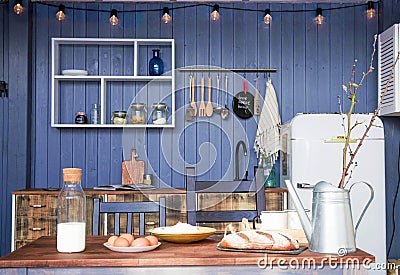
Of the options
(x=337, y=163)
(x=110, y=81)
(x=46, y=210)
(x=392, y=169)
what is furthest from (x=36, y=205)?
(x=392, y=169)

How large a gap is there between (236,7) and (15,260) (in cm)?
366

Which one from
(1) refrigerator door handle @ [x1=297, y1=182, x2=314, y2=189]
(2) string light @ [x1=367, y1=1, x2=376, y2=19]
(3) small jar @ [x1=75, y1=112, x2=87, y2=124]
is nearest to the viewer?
(1) refrigerator door handle @ [x1=297, y1=182, x2=314, y2=189]

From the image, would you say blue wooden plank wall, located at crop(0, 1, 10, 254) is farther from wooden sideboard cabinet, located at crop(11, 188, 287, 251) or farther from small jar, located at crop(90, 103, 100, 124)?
small jar, located at crop(90, 103, 100, 124)

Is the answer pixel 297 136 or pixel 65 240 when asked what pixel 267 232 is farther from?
pixel 297 136

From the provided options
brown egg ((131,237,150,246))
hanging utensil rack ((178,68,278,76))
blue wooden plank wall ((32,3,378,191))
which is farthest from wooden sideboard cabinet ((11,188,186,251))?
brown egg ((131,237,150,246))

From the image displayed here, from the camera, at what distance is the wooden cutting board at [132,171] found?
4961mm

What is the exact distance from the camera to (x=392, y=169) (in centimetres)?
504

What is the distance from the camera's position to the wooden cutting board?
16.3 ft

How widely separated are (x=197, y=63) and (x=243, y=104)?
500 mm

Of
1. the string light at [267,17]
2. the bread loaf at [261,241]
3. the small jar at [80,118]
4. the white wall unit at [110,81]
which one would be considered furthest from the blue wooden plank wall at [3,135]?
the bread loaf at [261,241]

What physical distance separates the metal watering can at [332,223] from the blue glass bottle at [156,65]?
10.1ft

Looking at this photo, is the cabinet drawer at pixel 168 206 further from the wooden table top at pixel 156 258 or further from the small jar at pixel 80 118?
the wooden table top at pixel 156 258

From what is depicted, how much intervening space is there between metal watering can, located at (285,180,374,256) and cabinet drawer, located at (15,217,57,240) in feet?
9.23

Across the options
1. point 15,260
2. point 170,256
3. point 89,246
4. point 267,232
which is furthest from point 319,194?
point 15,260
